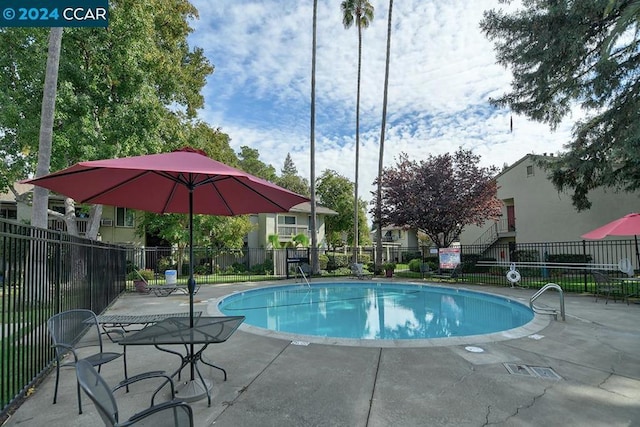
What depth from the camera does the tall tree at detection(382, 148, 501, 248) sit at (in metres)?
17.4

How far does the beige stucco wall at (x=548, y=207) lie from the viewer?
19.7 metres

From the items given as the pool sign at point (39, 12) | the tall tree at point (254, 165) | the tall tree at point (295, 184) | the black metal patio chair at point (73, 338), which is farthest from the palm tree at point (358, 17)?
the tall tree at point (254, 165)

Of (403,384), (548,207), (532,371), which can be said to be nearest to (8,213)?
(403,384)

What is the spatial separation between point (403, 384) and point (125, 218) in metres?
25.2

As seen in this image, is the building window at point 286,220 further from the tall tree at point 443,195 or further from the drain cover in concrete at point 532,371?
the drain cover in concrete at point 532,371

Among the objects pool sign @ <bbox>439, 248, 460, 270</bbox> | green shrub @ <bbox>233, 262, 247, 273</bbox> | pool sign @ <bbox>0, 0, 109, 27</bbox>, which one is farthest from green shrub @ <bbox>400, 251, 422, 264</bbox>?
pool sign @ <bbox>0, 0, 109, 27</bbox>

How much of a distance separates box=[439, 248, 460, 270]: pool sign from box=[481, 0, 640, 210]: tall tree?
545 cm

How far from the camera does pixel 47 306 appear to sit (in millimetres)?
4645

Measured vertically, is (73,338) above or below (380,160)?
below

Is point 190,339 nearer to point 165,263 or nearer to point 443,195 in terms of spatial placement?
point 443,195

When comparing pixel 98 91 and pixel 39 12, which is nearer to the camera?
pixel 39 12

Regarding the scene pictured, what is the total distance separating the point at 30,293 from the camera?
407 centimetres

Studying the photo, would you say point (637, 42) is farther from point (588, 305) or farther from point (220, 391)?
point (220, 391)

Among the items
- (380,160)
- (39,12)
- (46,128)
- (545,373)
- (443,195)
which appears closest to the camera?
(545,373)
